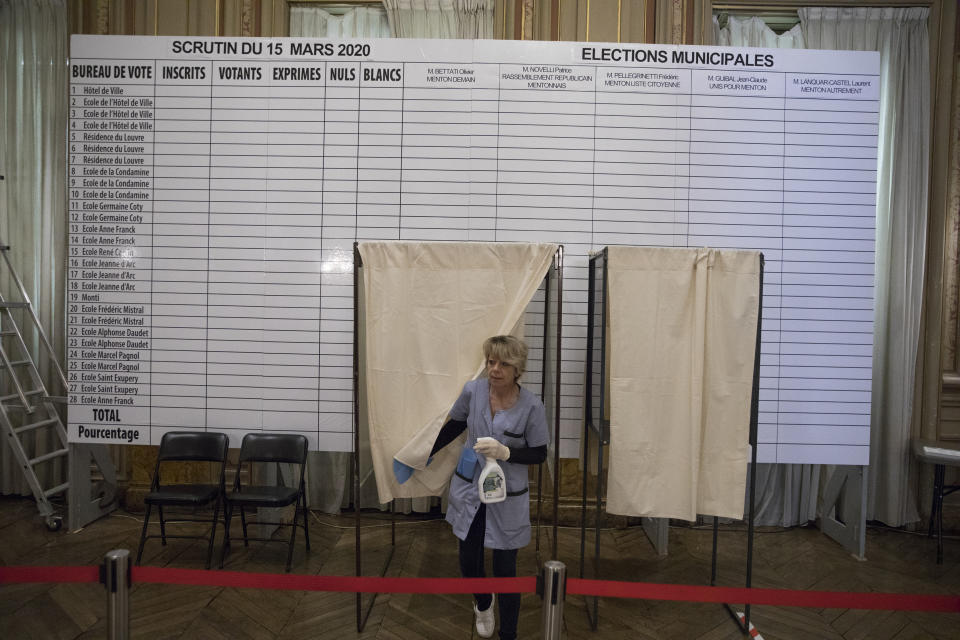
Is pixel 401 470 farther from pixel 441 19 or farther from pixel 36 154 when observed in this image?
pixel 36 154

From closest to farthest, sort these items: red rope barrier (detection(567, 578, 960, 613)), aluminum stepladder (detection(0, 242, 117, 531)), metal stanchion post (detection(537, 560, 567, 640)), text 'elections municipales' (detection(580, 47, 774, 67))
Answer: metal stanchion post (detection(537, 560, 567, 640))
red rope barrier (detection(567, 578, 960, 613))
text 'elections municipales' (detection(580, 47, 774, 67))
aluminum stepladder (detection(0, 242, 117, 531))

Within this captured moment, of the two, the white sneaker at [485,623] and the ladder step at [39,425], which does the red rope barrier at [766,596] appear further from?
the ladder step at [39,425]

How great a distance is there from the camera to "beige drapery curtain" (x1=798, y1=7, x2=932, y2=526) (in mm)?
4148

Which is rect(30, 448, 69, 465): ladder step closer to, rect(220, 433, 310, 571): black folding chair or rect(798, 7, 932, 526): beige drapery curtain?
rect(220, 433, 310, 571): black folding chair

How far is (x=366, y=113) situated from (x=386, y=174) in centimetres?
42

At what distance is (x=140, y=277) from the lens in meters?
3.67

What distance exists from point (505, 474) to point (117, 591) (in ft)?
5.15

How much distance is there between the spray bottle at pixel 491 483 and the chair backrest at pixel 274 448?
1498 mm

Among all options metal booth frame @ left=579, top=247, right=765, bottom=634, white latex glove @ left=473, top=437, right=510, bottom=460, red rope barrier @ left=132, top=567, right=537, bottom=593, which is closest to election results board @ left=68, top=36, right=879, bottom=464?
metal booth frame @ left=579, top=247, right=765, bottom=634

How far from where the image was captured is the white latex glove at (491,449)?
2.54 meters

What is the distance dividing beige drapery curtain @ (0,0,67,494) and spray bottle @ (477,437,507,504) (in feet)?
12.7

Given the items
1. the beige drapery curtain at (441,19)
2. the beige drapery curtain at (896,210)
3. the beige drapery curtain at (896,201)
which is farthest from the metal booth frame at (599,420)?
the beige drapery curtain at (441,19)

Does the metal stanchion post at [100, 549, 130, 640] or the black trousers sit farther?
the black trousers

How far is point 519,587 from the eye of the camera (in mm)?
2078
